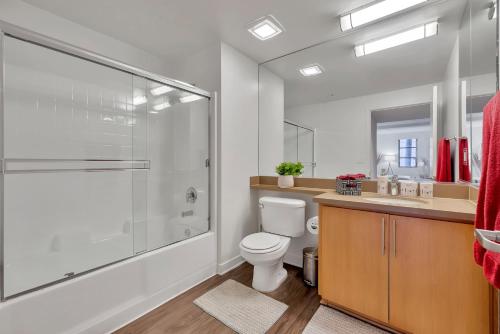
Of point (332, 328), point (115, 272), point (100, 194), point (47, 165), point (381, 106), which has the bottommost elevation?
point (332, 328)

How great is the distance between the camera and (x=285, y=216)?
6.95 ft

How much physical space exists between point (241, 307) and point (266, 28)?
94.0 inches

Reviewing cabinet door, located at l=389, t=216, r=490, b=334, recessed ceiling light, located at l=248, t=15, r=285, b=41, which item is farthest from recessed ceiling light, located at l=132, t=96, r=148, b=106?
cabinet door, located at l=389, t=216, r=490, b=334

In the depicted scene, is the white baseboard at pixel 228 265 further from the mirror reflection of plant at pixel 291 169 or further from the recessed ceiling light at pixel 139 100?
A: the recessed ceiling light at pixel 139 100

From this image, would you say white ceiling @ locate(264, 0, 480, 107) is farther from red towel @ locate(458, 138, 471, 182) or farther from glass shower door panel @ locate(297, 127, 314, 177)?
red towel @ locate(458, 138, 471, 182)

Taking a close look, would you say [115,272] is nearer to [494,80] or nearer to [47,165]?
[47,165]

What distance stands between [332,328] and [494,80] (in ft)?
5.62

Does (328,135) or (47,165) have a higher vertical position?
(328,135)

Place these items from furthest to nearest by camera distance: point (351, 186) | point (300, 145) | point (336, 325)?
point (300, 145), point (351, 186), point (336, 325)

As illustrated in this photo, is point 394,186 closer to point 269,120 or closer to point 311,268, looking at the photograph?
point 311,268

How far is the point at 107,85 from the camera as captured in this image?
7.09 feet

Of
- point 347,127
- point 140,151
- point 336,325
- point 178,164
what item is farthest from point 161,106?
point 336,325

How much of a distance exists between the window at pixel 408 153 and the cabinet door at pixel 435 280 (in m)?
0.75

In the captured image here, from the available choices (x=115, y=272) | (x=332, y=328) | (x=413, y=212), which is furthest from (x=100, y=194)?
(x=413, y=212)
